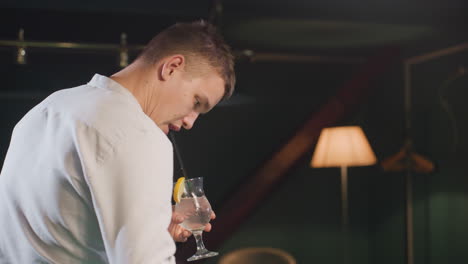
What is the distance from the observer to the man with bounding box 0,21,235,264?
2.81 feet

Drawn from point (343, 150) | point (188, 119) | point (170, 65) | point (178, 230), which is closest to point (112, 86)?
point (170, 65)

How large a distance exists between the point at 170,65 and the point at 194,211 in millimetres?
708

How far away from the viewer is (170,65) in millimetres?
1188

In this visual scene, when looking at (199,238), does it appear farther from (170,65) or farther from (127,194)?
(127,194)

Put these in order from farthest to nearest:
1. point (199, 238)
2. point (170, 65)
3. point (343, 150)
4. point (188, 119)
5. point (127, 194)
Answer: point (343, 150), point (199, 238), point (188, 119), point (170, 65), point (127, 194)

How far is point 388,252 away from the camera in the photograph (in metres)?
4.62

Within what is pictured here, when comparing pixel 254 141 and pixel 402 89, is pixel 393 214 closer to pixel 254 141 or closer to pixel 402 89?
pixel 402 89

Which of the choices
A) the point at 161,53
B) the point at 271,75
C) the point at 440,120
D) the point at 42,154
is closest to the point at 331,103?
the point at 271,75

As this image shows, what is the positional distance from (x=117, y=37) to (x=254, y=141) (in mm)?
1849

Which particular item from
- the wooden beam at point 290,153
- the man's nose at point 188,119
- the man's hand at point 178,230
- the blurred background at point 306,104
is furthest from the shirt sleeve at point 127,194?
the wooden beam at point 290,153

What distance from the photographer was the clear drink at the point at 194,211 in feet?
5.50

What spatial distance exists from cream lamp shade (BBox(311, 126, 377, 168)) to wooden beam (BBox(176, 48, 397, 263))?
0.64 meters

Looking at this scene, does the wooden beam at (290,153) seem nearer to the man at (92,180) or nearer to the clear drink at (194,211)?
the clear drink at (194,211)

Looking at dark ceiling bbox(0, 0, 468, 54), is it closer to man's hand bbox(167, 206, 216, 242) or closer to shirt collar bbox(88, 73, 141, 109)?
man's hand bbox(167, 206, 216, 242)
